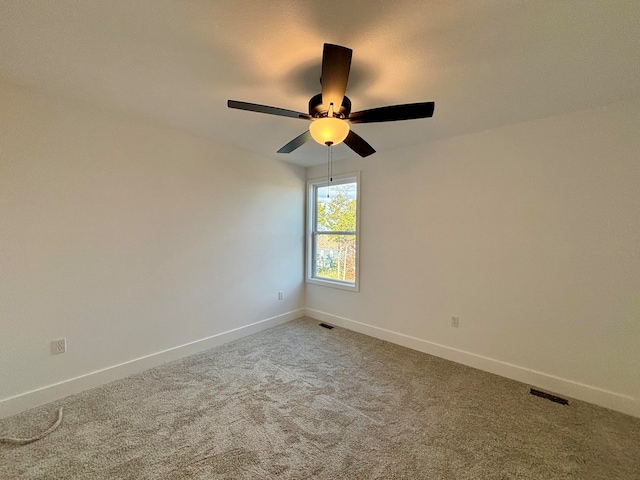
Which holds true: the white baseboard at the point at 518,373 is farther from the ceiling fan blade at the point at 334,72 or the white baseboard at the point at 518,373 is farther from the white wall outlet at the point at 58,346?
the white wall outlet at the point at 58,346

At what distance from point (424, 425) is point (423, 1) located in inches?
98.4

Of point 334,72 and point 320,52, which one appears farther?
point 320,52

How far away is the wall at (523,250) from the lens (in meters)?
2.12

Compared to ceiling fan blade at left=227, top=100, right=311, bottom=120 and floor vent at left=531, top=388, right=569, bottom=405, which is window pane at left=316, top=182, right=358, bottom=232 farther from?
floor vent at left=531, top=388, right=569, bottom=405

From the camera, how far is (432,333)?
9.99ft

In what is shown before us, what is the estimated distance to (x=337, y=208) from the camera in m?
4.02

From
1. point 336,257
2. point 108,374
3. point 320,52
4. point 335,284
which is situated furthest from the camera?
point 336,257

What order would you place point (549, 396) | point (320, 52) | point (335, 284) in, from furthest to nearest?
1. point (335, 284)
2. point (549, 396)
3. point (320, 52)

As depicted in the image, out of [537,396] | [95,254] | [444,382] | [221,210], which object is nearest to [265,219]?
[221,210]

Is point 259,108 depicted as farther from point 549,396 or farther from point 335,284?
point 549,396

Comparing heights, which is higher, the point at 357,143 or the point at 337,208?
the point at 357,143

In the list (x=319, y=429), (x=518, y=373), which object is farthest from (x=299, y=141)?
(x=518, y=373)

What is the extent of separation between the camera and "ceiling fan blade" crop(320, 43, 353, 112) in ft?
4.16

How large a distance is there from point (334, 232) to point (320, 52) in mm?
2654
